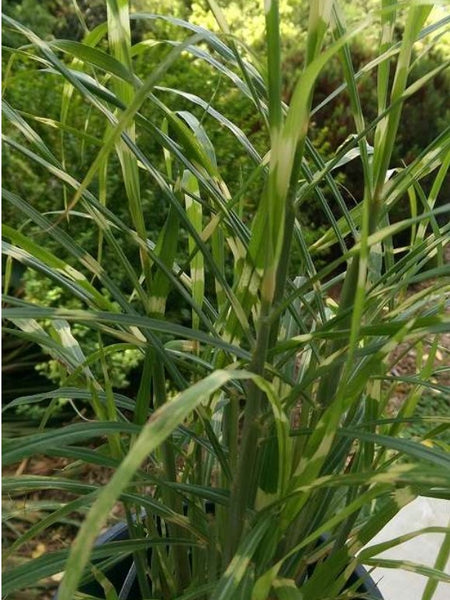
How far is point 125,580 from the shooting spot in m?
0.79

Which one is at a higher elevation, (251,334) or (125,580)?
(251,334)

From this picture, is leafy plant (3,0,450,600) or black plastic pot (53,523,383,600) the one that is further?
black plastic pot (53,523,383,600)

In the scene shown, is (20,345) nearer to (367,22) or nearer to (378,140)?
(378,140)

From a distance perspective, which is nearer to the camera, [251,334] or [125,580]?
[251,334]

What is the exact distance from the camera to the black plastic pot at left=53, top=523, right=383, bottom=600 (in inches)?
28.6

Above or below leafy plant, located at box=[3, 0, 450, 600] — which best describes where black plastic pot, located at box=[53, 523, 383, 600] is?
below

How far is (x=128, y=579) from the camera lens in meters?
0.78

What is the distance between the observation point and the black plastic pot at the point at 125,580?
2.39ft

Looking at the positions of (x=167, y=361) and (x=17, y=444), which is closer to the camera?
(x=17, y=444)

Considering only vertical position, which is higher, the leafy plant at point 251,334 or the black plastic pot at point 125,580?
the leafy plant at point 251,334

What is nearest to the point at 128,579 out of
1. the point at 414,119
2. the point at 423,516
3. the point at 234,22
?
the point at 423,516

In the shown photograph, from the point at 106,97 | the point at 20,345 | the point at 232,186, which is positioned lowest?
the point at 20,345

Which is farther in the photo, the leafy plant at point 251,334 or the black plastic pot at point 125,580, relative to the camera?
the black plastic pot at point 125,580

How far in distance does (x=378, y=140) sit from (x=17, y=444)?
38 cm
